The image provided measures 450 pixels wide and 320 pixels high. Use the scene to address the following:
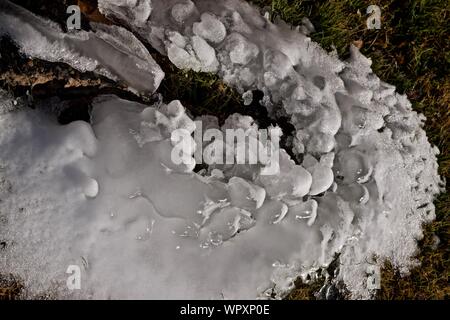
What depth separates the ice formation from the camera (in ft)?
6.27

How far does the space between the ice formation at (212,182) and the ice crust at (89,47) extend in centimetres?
1

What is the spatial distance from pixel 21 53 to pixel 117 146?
1.87 feet

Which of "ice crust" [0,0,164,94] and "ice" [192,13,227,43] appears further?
"ice" [192,13,227,43]

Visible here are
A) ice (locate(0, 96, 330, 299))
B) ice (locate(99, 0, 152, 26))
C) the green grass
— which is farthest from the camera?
the green grass

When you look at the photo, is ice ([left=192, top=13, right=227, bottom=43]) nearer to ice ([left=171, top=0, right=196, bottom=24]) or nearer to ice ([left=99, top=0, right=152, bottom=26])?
ice ([left=171, top=0, right=196, bottom=24])

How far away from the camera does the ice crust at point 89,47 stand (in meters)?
1.94

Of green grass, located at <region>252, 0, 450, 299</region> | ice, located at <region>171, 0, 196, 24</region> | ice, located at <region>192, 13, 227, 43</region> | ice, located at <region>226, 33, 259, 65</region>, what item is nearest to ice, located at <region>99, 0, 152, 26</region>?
ice, located at <region>171, 0, 196, 24</region>

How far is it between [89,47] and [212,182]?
0.82m

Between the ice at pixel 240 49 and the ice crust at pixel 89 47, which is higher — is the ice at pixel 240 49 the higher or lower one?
the higher one

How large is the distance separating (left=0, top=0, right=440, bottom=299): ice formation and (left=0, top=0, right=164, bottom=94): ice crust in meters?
0.01

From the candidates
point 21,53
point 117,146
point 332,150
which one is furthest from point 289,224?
point 21,53

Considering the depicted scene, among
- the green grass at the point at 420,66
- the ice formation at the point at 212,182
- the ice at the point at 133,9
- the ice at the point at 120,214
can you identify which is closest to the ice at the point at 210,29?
the ice formation at the point at 212,182

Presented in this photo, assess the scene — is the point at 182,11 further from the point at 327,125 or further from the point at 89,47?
the point at 327,125

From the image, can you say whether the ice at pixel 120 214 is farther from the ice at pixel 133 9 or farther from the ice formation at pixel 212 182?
the ice at pixel 133 9
